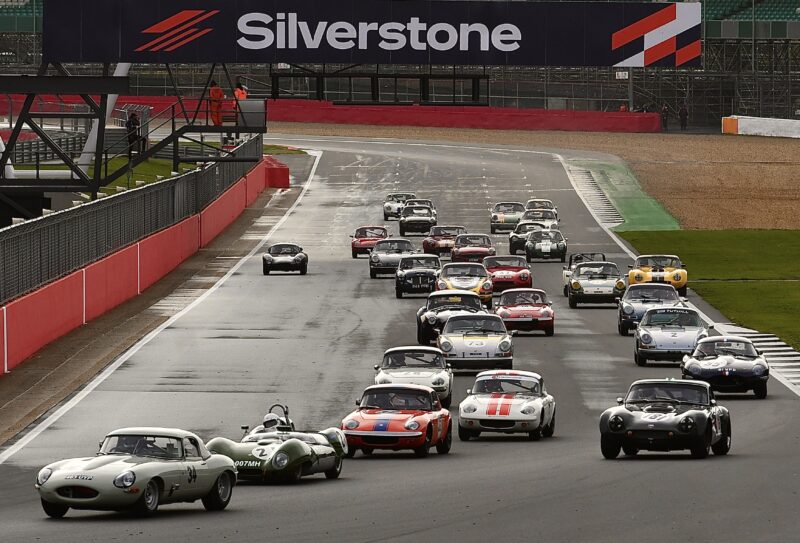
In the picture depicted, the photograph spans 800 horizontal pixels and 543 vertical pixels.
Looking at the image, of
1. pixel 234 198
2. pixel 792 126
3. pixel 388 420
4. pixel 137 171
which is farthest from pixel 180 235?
pixel 792 126

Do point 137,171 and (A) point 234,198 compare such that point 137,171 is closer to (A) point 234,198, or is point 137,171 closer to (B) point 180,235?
(A) point 234,198

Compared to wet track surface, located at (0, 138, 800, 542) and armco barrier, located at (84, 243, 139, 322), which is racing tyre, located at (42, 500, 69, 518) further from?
armco barrier, located at (84, 243, 139, 322)

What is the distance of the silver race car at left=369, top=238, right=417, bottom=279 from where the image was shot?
185 ft

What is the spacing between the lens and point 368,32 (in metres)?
43.9

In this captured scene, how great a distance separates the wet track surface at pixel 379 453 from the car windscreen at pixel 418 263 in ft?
3.40

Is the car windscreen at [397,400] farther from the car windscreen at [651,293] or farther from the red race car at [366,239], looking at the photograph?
the red race car at [366,239]

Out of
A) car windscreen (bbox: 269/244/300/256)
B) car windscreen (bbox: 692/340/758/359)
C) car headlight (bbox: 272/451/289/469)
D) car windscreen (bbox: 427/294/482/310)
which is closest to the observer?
car headlight (bbox: 272/451/289/469)

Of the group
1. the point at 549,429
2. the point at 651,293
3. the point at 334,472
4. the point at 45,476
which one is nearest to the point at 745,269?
the point at 651,293

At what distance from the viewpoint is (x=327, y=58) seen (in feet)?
144

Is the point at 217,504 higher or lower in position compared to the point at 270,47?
lower

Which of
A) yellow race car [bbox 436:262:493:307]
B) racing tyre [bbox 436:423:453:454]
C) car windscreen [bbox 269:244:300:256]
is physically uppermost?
car windscreen [bbox 269:244:300:256]

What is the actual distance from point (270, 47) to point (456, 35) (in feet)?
16.0

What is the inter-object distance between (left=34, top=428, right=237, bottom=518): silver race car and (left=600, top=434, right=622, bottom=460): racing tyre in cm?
643

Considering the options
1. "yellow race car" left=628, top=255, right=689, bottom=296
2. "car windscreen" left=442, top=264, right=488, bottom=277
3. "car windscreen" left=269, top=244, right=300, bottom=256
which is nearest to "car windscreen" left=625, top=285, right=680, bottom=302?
"car windscreen" left=442, top=264, right=488, bottom=277
